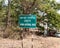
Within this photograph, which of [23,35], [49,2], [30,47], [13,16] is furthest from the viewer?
[49,2]

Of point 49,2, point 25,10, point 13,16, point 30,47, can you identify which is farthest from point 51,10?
point 30,47

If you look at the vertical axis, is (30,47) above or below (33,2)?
below

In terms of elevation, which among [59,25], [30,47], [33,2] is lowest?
[59,25]

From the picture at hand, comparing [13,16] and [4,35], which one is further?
[13,16]

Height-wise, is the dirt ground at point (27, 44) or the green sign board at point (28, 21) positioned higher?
the green sign board at point (28, 21)

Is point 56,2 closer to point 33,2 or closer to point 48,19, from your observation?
point 48,19

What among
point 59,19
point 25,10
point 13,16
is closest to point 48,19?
point 59,19

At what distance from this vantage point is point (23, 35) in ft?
79.3

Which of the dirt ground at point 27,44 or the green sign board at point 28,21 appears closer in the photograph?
the green sign board at point 28,21

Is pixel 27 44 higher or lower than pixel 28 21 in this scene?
lower

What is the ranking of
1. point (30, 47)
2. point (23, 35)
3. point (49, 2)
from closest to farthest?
1. point (30, 47)
2. point (23, 35)
3. point (49, 2)

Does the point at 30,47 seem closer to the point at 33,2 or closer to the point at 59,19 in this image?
the point at 33,2

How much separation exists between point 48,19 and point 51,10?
2.30 metres

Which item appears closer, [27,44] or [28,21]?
[28,21]
